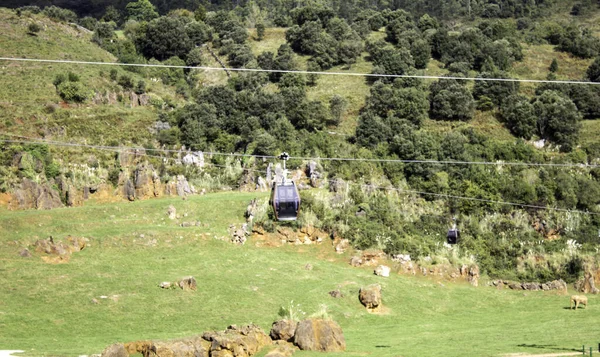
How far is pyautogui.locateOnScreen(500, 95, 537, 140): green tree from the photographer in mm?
72250

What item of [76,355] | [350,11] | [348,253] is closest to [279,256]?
[348,253]

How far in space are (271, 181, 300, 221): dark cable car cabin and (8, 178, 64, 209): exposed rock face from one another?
20.6 m

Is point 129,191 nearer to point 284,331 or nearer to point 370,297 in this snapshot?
point 370,297

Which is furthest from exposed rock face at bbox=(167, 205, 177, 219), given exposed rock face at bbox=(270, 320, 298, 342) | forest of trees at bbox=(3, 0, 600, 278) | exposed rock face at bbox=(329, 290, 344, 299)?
exposed rock face at bbox=(270, 320, 298, 342)

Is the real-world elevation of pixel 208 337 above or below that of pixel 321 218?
above

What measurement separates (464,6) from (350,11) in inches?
816

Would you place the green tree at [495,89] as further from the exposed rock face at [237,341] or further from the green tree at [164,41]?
the exposed rock face at [237,341]

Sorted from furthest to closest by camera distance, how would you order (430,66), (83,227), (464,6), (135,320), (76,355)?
(464,6) → (430,66) → (83,227) → (135,320) → (76,355)

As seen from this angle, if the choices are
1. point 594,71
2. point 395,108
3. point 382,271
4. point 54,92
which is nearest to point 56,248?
point 382,271

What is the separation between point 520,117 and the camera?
239 ft

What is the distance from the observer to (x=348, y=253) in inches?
1932

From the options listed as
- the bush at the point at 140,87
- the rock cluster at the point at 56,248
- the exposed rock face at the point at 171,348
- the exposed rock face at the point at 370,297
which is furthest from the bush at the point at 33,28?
the exposed rock face at the point at 171,348

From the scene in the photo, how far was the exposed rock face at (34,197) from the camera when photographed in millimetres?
50844

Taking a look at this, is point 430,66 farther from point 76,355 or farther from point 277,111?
point 76,355
